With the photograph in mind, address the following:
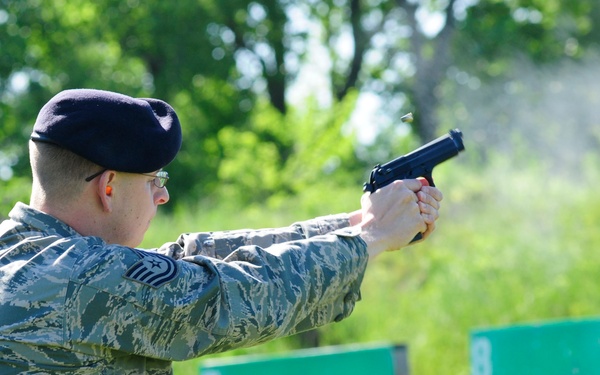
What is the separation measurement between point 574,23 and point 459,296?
1981 centimetres

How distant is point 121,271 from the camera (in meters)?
2.45

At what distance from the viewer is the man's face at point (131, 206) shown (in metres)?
2.63

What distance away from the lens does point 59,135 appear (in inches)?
99.3

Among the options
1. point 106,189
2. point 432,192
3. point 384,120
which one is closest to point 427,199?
point 432,192

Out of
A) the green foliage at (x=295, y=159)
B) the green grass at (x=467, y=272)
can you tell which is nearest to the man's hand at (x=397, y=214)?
the green grass at (x=467, y=272)

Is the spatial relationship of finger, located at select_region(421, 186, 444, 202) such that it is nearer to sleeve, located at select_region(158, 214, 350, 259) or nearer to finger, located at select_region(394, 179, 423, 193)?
finger, located at select_region(394, 179, 423, 193)

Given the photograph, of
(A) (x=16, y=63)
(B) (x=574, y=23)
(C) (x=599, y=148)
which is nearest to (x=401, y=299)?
(A) (x=16, y=63)

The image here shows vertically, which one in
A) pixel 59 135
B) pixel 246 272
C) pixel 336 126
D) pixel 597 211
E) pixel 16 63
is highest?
pixel 16 63

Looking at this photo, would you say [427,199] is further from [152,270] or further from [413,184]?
[152,270]

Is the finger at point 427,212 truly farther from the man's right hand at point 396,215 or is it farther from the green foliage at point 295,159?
the green foliage at point 295,159

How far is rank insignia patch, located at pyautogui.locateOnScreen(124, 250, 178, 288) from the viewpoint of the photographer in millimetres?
2459

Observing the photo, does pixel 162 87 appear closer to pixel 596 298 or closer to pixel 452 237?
pixel 452 237

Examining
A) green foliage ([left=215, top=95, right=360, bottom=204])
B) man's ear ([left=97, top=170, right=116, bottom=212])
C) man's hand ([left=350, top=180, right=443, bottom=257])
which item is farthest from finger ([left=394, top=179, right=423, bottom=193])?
green foliage ([left=215, top=95, right=360, bottom=204])

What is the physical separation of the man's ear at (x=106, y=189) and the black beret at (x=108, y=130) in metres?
0.03
